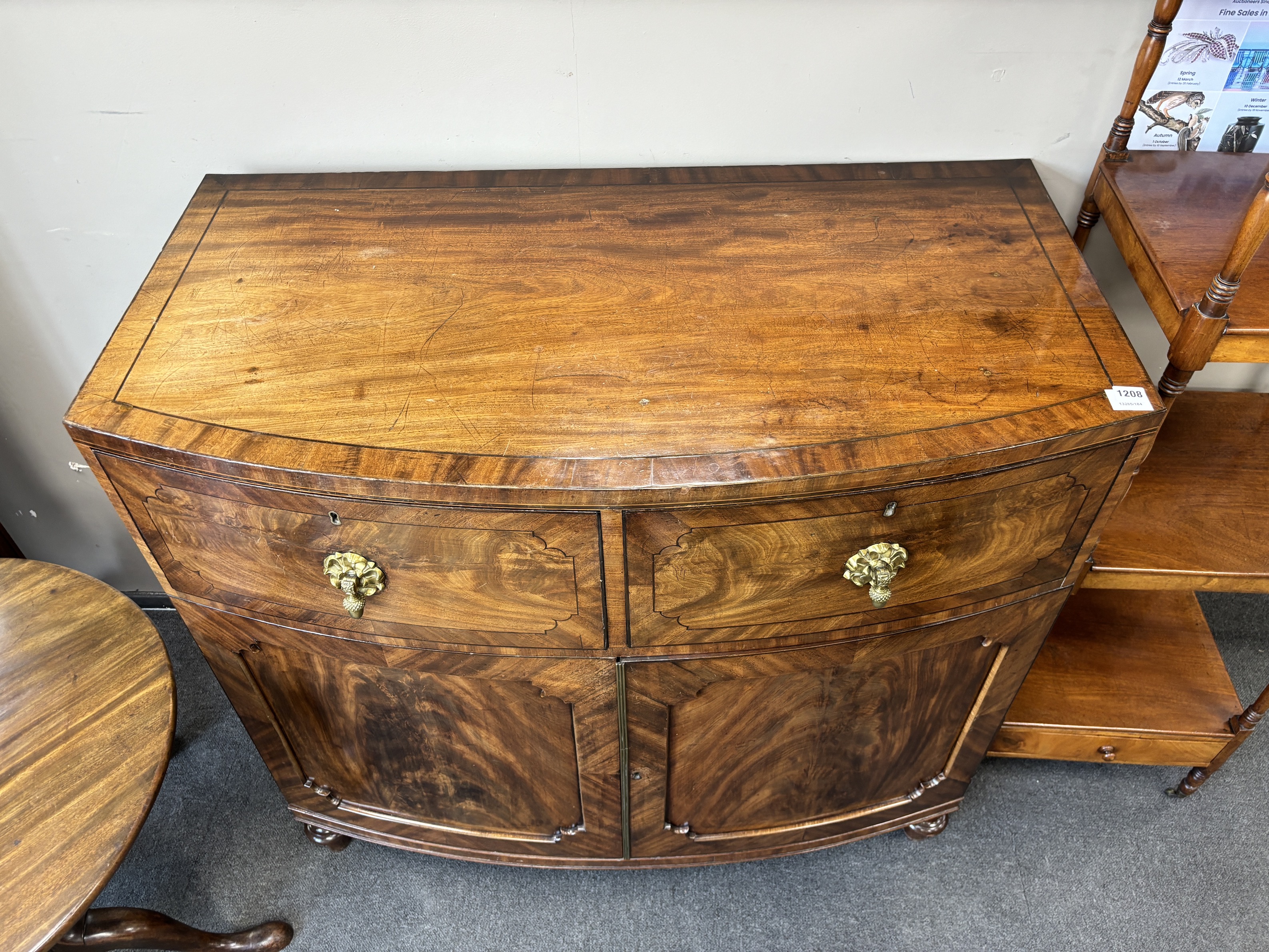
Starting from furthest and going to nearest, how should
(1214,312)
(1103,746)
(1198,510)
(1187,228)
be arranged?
(1103,746) < (1198,510) < (1187,228) < (1214,312)

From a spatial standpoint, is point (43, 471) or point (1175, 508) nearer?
point (1175, 508)

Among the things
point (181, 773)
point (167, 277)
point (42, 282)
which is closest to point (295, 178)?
point (167, 277)

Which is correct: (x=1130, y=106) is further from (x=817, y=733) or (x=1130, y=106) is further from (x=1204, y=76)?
(x=817, y=733)

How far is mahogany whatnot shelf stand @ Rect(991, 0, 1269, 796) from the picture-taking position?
2.79 ft

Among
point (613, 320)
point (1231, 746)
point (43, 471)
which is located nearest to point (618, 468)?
point (613, 320)

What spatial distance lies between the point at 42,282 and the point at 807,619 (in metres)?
1.04

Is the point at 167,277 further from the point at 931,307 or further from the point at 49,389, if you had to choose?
the point at 931,307

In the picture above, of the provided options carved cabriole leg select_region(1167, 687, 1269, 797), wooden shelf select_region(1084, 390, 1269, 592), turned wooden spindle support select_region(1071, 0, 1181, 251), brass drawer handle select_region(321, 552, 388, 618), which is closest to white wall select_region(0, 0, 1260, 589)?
turned wooden spindle support select_region(1071, 0, 1181, 251)

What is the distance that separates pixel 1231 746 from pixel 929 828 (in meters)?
0.41

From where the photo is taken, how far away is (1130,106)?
3.16ft

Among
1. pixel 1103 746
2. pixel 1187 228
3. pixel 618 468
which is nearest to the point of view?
pixel 618 468

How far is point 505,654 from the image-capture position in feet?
2.77

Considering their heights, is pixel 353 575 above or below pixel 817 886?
above

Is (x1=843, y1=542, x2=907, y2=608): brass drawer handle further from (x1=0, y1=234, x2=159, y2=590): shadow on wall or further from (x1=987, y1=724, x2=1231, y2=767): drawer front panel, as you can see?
(x1=0, y1=234, x2=159, y2=590): shadow on wall
